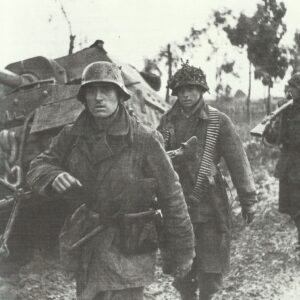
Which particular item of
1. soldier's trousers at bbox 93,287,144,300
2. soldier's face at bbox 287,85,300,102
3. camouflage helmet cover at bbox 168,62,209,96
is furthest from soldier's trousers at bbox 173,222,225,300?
soldier's face at bbox 287,85,300,102

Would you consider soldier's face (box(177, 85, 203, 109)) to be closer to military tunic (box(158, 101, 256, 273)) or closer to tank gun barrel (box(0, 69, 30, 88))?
military tunic (box(158, 101, 256, 273))

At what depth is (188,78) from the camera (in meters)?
5.73

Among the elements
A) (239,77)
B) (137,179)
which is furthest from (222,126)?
(239,77)

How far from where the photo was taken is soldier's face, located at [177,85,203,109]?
582cm

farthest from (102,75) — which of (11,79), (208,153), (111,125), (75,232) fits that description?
(11,79)

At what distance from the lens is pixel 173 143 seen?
5867mm

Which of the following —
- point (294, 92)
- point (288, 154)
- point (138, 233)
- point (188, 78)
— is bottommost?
point (138, 233)

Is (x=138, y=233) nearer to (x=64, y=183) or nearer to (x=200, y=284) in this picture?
(x=64, y=183)

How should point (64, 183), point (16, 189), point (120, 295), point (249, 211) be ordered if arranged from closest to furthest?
point (64, 183), point (120, 295), point (249, 211), point (16, 189)

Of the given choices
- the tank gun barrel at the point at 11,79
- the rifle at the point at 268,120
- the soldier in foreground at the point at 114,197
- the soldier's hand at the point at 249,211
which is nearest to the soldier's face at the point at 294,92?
the rifle at the point at 268,120

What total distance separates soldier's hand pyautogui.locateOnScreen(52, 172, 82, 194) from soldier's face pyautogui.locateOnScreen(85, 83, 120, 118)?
490 millimetres

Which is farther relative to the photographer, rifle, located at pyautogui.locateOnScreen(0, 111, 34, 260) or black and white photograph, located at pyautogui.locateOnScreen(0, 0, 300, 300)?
rifle, located at pyautogui.locateOnScreen(0, 111, 34, 260)

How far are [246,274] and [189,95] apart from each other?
3092 millimetres

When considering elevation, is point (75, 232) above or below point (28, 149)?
below
